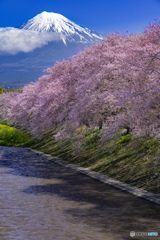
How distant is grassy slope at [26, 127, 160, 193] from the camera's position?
2096cm

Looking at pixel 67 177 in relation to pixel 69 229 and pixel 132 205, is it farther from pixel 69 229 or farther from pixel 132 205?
pixel 69 229

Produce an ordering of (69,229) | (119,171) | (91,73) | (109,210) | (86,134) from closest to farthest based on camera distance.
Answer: (69,229) < (109,210) < (119,171) < (91,73) < (86,134)

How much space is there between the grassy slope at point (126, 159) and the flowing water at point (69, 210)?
5.49ft

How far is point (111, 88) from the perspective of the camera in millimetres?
26469

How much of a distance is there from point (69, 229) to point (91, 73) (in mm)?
17374

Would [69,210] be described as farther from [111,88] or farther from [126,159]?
[111,88]

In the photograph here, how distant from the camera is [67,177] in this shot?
25641 millimetres

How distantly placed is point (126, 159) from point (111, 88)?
573cm

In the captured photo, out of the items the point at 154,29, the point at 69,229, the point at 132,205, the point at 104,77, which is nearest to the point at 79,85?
the point at 104,77

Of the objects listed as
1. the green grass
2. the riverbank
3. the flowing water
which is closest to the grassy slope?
the riverbank

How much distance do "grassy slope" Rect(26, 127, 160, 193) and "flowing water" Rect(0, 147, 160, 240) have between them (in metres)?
1.67

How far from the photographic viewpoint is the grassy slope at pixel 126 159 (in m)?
21.0

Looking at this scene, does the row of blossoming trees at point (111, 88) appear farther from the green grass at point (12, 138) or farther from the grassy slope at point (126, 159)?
the green grass at point (12, 138)

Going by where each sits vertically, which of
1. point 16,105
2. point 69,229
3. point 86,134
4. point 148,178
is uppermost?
point 16,105
